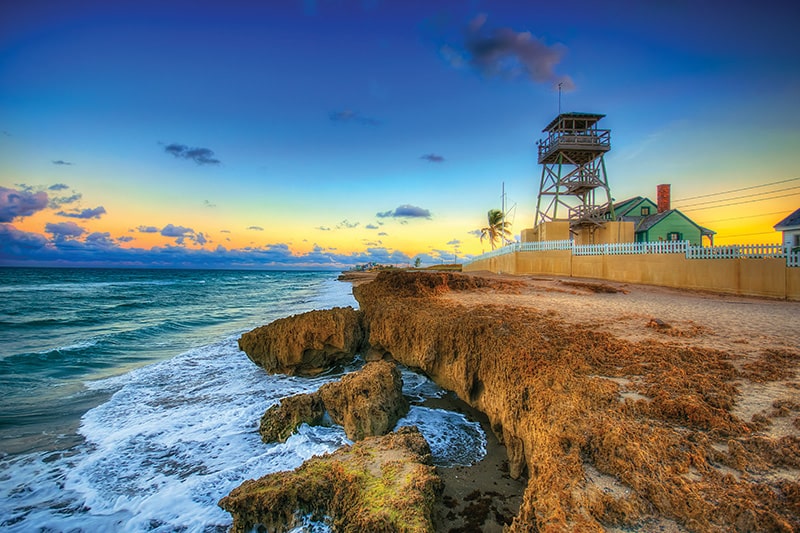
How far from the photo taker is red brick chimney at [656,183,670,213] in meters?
34.2

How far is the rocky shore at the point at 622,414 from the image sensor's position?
2.40 m

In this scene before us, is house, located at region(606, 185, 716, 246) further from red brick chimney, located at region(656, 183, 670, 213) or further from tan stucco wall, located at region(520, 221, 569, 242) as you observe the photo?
tan stucco wall, located at region(520, 221, 569, 242)

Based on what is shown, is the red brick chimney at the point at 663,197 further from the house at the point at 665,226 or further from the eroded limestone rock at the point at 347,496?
the eroded limestone rock at the point at 347,496

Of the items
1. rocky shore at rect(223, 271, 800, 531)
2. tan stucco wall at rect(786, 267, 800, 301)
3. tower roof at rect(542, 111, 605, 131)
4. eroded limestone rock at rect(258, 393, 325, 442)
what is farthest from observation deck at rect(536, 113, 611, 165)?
eroded limestone rock at rect(258, 393, 325, 442)

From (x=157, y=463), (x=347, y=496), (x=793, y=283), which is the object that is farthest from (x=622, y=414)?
(x=793, y=283)

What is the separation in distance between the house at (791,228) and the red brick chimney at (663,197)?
930 cm

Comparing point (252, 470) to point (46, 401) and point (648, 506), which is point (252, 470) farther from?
point (46, 401)

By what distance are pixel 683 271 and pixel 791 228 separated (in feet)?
49.2

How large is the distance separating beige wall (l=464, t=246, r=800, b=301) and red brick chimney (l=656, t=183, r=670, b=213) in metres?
17.0

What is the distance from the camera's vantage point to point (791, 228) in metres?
24.7

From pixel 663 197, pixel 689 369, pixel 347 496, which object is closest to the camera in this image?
pixel 347 496

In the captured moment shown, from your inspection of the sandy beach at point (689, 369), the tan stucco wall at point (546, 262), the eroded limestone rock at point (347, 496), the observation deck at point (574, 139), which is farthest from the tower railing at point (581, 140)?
the eroded limestone rock at point (347, 496)

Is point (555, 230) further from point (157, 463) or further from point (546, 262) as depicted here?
point (157, 463)

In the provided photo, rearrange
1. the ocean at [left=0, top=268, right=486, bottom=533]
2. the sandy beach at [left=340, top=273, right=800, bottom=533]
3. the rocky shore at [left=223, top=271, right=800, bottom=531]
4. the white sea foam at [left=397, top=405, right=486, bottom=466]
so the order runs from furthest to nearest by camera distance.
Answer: the white sea foam at [left=397, top=405, right=486, bottom=466] < the ocean at [left=0, top=268, right=486, bottom=533] < the sandy beach at [left=340, top=273, right=800, bottom=533] < the rocky shore at [left=223, top=271, right=800, bottom=531]
